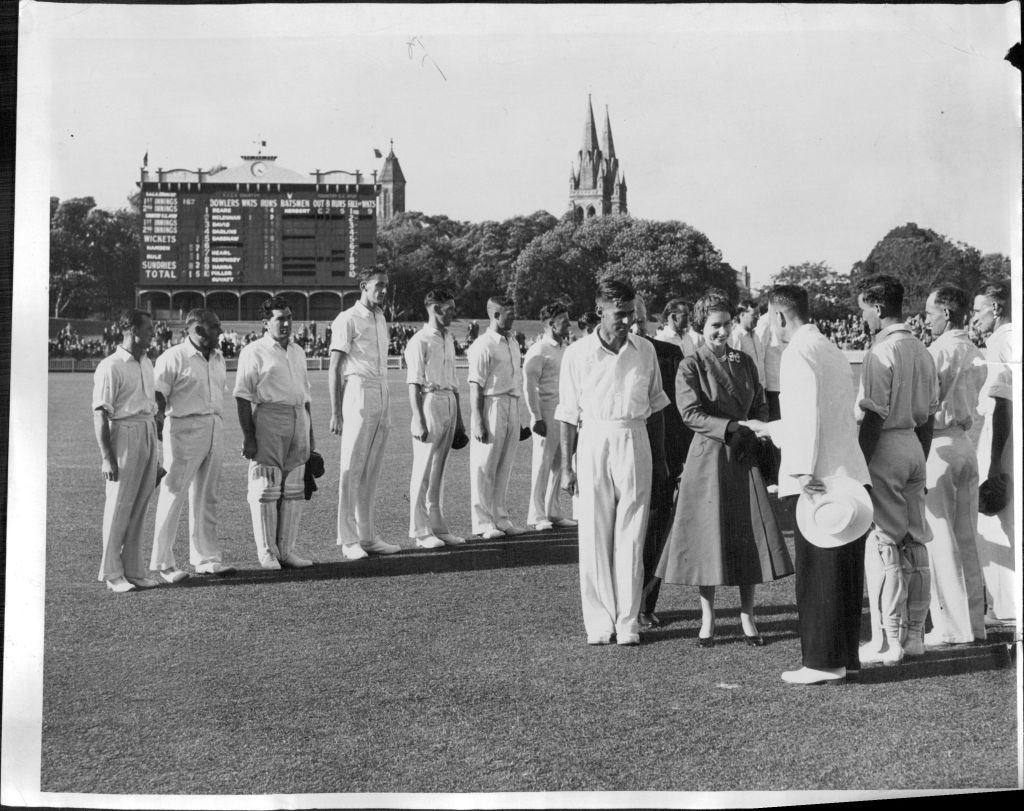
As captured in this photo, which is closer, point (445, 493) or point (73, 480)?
point (73, 480)

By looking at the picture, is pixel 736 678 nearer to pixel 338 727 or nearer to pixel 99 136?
pixel 338 727

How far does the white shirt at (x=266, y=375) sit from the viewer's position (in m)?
6.38

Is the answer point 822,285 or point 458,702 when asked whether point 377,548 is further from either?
point 822,285

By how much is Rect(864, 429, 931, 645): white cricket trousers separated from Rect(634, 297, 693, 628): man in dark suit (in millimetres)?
954


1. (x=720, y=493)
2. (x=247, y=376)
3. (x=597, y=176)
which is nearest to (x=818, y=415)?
(x=720, y=493)

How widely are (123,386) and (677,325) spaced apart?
3.98 metres

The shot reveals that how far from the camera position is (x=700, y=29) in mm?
5062

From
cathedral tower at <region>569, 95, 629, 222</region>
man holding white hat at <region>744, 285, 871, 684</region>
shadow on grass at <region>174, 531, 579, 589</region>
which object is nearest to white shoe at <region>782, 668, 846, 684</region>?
man holding white hat at <region>744, 285, 871, 684</region>

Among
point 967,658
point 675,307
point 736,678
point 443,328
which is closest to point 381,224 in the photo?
point 443,328

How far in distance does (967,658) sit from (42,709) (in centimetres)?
426

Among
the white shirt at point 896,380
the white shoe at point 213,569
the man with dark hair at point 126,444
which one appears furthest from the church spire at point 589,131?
the white shoe at point 213,569

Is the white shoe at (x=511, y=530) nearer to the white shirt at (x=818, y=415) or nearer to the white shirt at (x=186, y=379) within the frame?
the white shirt at (x=186, y=379)

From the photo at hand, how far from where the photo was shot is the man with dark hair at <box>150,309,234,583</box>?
19.6 feet

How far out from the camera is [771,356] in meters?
7.64
